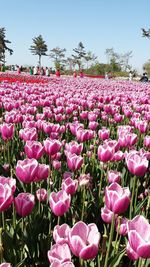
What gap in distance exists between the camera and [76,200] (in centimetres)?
278

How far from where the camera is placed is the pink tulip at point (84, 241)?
1.37 metres

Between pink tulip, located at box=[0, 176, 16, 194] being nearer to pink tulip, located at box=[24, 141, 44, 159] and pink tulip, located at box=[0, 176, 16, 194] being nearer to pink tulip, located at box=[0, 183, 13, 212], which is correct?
pink tulip, located at box=[0, 183, 13, 212]

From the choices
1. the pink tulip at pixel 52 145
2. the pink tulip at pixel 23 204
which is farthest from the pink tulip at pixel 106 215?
the pink tulip at pixel 52 145

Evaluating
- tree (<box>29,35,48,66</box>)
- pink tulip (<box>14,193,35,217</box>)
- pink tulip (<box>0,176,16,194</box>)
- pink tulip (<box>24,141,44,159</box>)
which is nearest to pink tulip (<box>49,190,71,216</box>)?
pink tulip (<box>14,193,35,217</box>)

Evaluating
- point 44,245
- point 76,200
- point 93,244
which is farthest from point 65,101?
point 93,244

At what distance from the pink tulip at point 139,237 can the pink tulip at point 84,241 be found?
129 millimetres

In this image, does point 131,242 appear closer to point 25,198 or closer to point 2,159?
point 25,198

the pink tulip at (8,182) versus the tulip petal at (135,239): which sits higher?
the pink tulip at (8,182)

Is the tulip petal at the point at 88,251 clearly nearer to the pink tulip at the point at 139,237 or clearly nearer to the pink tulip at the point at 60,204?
the pink tulip at the point at 139,237

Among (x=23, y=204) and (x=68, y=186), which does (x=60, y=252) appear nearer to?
(x=23, y=204)

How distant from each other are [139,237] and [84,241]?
22cm

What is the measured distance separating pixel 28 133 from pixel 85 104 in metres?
4.02

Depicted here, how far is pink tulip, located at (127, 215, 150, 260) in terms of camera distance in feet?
4.38

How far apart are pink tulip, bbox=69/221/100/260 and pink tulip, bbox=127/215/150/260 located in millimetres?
129
